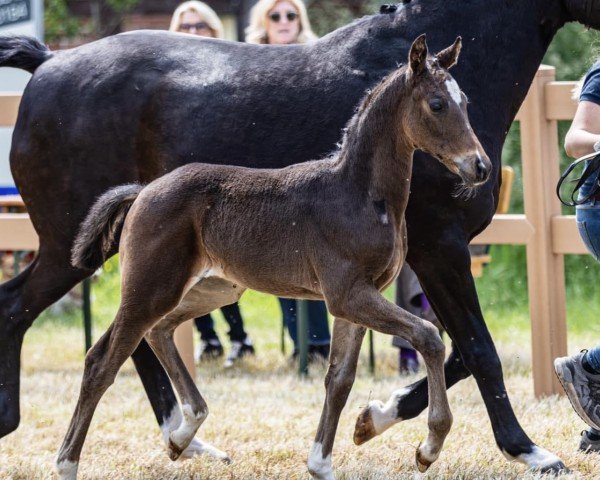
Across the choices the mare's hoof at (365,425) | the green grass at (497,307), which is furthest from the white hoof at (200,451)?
the green grass at (497,307)

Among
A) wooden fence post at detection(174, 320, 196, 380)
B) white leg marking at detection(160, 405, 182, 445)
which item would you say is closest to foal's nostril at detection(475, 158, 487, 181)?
white leg marking at detection(160, 405, 182, 445)

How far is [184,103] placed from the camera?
462cm

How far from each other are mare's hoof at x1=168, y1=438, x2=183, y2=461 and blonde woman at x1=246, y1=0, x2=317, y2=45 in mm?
3124

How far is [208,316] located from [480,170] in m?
4.33

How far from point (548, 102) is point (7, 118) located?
2.91 metres

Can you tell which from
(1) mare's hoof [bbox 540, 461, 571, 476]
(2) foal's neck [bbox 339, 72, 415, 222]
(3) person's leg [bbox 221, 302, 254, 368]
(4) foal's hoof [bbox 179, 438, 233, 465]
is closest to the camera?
(2) foal's neck [bbox 339, 72, 415, 222]

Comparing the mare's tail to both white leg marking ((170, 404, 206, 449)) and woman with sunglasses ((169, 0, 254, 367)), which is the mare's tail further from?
woman with sunglasses ((169, 0, 254, 367))

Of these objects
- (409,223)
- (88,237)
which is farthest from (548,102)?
(88,237)

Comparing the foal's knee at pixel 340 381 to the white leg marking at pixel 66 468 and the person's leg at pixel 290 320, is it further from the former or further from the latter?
the person's leg at pixel 290 320

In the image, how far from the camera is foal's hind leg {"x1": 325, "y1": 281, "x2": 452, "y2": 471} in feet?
12.5

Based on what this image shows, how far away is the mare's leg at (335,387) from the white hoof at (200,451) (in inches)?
28.5

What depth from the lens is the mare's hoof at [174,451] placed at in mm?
4570

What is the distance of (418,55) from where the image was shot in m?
3.71

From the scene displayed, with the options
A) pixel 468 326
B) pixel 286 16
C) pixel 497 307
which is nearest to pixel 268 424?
pixel 468 326
